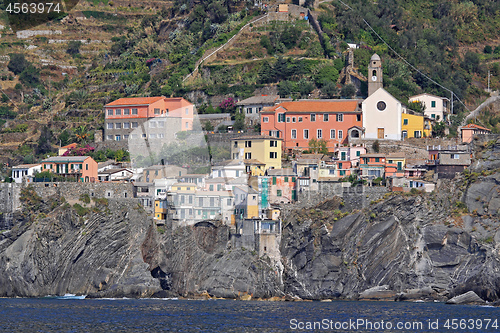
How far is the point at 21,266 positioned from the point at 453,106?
53858 millimetres

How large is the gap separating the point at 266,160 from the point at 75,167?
1912 centimetres

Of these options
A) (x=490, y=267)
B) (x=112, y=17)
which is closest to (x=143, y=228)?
(x=490, y=267)

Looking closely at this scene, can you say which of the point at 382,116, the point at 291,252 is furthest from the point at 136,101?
the point at 291,252

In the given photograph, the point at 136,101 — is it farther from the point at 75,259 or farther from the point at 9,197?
the point at 75,259

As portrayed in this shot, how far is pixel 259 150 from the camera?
9925cm

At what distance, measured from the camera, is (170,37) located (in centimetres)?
13200

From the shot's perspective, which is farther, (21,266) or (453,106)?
(453,106)

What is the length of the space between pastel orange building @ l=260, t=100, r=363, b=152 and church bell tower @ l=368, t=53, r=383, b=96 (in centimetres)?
342

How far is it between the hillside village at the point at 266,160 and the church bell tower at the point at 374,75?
11 cm

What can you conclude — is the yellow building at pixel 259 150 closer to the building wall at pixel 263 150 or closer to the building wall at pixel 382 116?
the building wall at pixel 263 150

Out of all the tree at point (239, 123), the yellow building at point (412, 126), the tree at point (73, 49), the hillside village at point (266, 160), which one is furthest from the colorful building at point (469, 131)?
the tree at point (73, 49)

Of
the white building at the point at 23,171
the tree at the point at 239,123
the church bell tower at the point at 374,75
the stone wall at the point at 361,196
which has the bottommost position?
the stone wall at the point at 361,196

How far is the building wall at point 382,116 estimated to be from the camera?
10225 cm

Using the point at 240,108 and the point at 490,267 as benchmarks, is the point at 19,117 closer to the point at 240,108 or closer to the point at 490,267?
the point at 240,108
